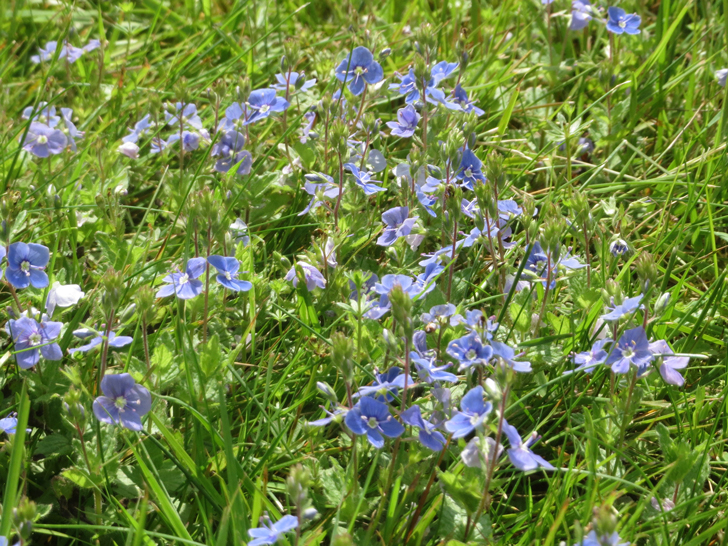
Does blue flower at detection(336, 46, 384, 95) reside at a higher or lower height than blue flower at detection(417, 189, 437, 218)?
higher

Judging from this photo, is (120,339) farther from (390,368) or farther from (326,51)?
(326,51)

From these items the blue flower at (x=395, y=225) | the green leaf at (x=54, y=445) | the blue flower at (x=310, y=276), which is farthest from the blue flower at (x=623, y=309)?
the green leaf at (x=54, y=445)

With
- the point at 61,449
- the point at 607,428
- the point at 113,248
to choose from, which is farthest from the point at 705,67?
the point at 61,449

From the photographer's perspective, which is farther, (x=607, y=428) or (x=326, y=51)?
(x=326, y=51)

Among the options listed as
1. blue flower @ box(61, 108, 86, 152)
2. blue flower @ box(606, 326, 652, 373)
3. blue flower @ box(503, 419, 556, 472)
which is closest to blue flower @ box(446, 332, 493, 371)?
blue flower @ box(503, 419, 556, 472)

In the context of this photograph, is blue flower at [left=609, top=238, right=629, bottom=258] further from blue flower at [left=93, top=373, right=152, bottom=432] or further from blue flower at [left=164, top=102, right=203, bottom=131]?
blue flower at [left=164, top=102, right=203, bottom=131]

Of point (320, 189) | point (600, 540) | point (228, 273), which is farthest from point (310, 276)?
point (600, 540)

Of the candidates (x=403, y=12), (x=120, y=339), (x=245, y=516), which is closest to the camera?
(x=245, y=516)

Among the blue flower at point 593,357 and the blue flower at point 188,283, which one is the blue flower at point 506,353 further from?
the blue flower at point 188,283
